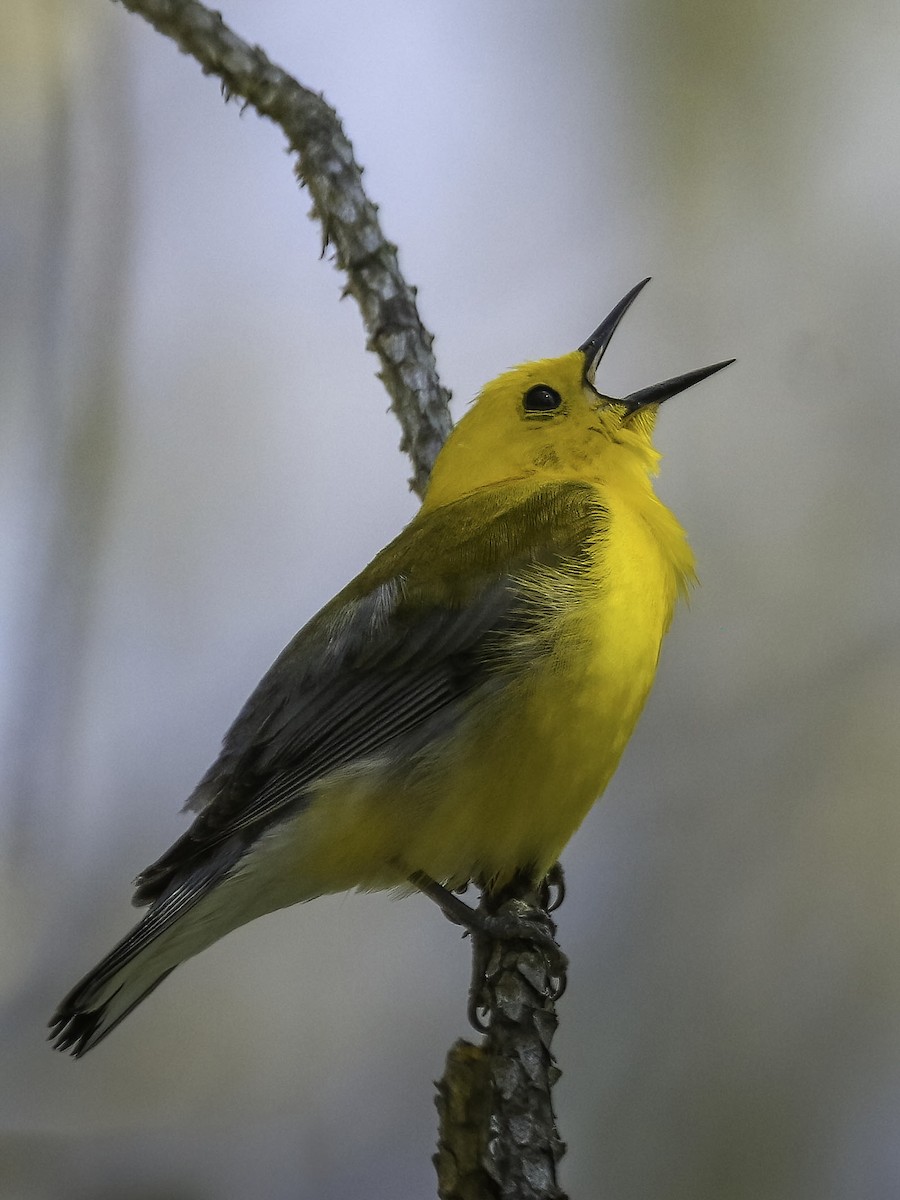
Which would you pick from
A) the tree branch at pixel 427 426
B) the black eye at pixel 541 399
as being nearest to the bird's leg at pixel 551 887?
the tree branch at pixel 427 426

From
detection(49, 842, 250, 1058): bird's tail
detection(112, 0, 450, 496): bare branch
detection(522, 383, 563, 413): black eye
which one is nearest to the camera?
detection(49, 842, 250, 1058): bird's tail

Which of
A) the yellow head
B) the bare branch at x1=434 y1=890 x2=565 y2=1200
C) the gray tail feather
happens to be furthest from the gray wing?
the bare branch at x1=434 y1=890 x2=565 y2=1200

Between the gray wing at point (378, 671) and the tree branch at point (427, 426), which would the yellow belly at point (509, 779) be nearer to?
the gray wing at point (378, 671)

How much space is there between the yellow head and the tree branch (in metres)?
0.16

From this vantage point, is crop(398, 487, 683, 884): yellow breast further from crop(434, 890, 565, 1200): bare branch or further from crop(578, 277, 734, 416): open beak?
crop(578, 277, 734, 416): open beak

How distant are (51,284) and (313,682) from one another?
2608 mm

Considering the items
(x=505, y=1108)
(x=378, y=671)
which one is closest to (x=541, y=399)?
(x=378, y=671)

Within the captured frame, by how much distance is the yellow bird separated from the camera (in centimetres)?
327

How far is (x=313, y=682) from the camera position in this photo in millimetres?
3555

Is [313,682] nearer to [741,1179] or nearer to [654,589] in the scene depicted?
[654,589]

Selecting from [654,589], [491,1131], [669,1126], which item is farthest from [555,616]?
[669,1126]

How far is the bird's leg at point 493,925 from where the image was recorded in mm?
3326

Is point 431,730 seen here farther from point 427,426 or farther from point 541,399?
point 541,399

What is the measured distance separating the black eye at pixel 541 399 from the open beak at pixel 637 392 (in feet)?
0.44
